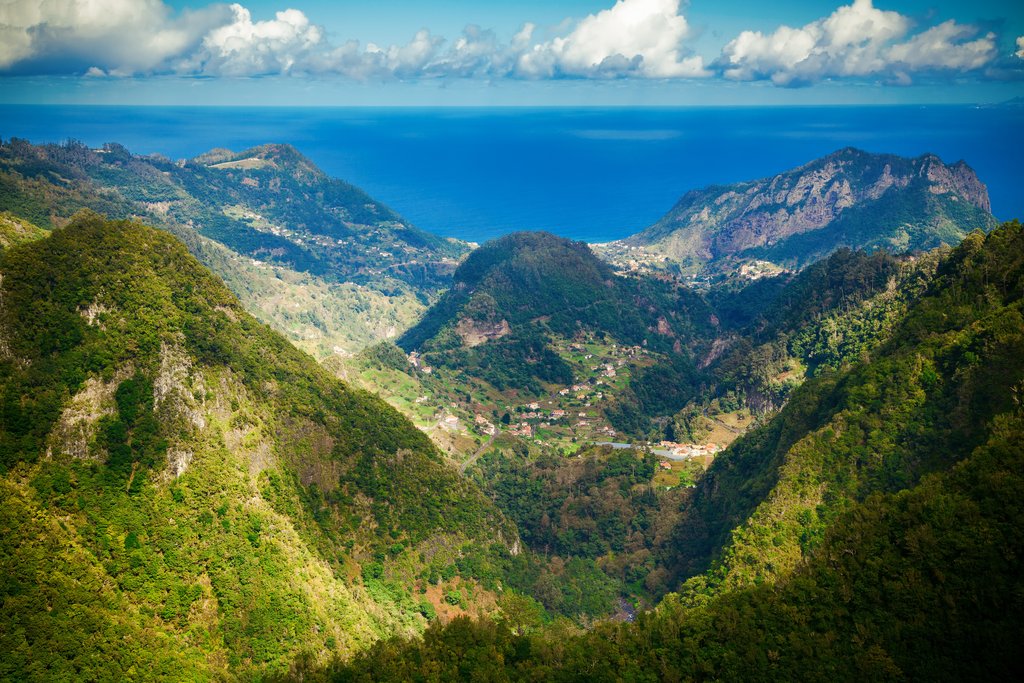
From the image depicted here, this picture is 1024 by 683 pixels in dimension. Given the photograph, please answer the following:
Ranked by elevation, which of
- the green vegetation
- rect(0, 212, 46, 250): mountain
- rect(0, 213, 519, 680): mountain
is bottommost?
the green vegetation

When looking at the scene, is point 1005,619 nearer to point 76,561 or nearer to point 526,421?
point 76,561

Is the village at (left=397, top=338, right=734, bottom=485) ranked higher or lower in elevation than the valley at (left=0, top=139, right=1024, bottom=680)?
lower

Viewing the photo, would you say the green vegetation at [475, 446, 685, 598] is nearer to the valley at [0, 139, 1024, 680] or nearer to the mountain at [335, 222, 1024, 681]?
the valley at [0, 139, 1024, 680]

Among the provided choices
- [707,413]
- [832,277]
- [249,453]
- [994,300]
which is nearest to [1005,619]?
[994,300]

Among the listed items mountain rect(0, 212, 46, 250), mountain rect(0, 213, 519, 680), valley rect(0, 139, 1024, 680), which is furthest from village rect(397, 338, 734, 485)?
mountain rect(0, 212, 46, 250)

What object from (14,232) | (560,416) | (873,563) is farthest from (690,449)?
(14,232)

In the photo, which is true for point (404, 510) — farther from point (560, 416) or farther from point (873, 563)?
point (560, 416)

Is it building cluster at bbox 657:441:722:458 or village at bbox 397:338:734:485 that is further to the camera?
village at bbox 397:338:734:485
